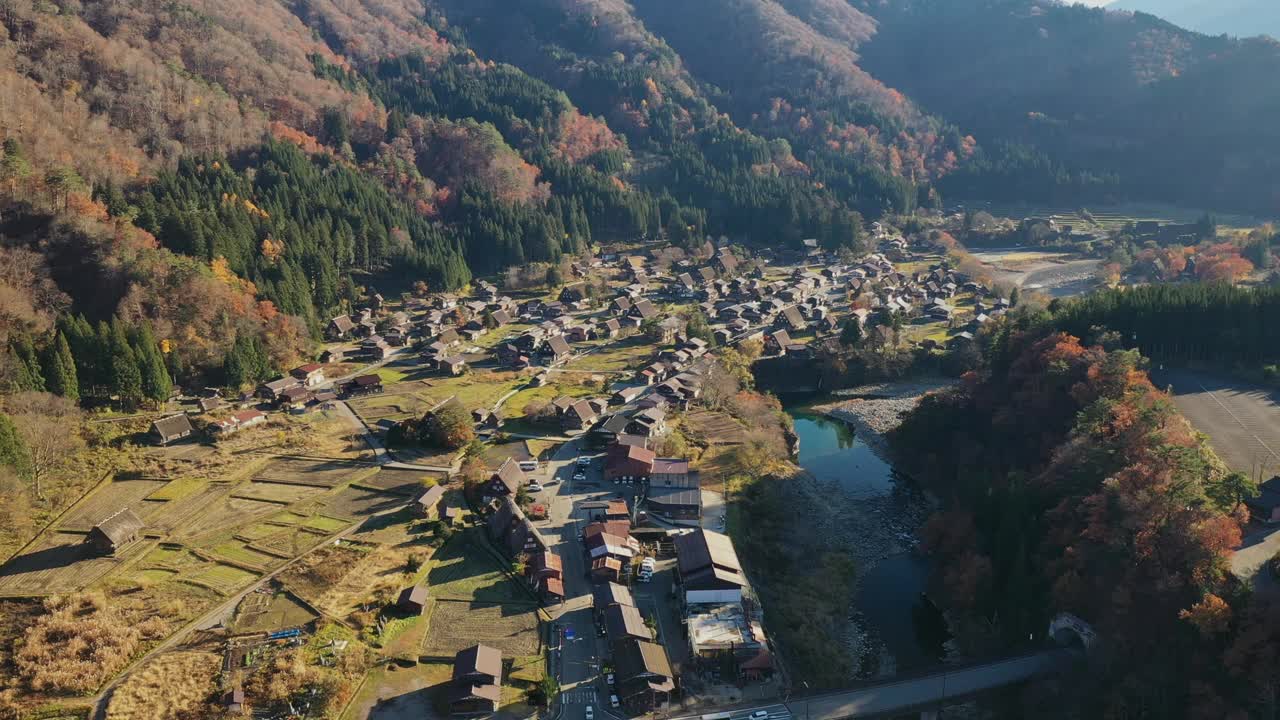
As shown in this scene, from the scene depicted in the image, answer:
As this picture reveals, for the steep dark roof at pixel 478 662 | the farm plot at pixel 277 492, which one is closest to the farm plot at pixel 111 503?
the farm plot at pixel 277 492

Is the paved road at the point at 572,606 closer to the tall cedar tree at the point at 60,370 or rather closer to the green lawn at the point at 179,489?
the green lawn at the point at 179,489

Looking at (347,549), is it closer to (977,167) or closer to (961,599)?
(961,599)

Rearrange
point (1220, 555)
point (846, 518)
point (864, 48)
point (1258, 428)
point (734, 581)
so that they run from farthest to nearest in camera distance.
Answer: point (864, 48) → point (846, 518) → point (1258, 428) → point (734, 581) → point (1220, 555)

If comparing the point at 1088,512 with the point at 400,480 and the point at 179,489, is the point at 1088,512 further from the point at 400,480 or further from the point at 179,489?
the point at 179,489

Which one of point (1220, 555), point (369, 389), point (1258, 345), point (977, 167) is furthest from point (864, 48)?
point (1220, 555)

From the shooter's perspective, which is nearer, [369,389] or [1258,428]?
[1258,428]

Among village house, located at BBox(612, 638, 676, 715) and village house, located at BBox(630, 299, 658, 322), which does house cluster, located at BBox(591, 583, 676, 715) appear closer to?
village house, located at BBox(612, 638, 676, 715)
